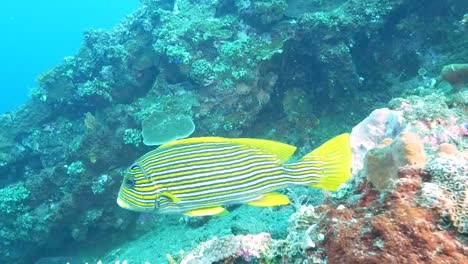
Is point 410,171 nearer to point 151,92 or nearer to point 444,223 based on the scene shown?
point 444,223

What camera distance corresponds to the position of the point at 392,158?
2.45 metres

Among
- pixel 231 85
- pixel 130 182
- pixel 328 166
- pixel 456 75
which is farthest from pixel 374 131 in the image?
pixel 231 85

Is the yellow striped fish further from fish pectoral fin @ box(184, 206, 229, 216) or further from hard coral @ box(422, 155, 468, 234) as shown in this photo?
hard coral @ box(422, 155, 468, 234)

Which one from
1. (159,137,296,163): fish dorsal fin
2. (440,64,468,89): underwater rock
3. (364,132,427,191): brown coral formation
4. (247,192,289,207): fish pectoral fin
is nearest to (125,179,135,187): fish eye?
(159,137,296,163): fish dorsal fin

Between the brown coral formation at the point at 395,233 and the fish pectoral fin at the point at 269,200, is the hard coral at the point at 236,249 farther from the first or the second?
the brown coral formation at the point at 395,233

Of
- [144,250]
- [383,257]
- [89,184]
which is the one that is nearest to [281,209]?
[144,250]

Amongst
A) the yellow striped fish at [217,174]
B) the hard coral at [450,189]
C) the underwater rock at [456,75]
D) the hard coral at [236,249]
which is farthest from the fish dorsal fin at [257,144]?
the underwater rock at [456,75]

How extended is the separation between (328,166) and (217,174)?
2.78ft

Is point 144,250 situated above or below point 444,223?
above

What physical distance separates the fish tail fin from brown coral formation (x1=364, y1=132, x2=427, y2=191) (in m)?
0.17

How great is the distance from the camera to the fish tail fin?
2734 millimetres

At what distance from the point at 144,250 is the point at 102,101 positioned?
412cm

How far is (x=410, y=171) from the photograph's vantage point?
218 cm

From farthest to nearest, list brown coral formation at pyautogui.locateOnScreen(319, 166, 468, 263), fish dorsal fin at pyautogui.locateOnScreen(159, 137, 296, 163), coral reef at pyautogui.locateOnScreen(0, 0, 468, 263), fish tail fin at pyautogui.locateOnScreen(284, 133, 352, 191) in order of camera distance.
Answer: coral reef at pyautogui.locateOnScreen(0, 0, 468, 263)
fish dorsal fin at pyautogui.locateOnScreen(159, 137, 296, 163)
fish tail fin at pyautogui.locateOnScreen(284, 133, 352, 191)
brown coral formation at pyautogui.locateOnScreen(319, 166, 468, 263)
